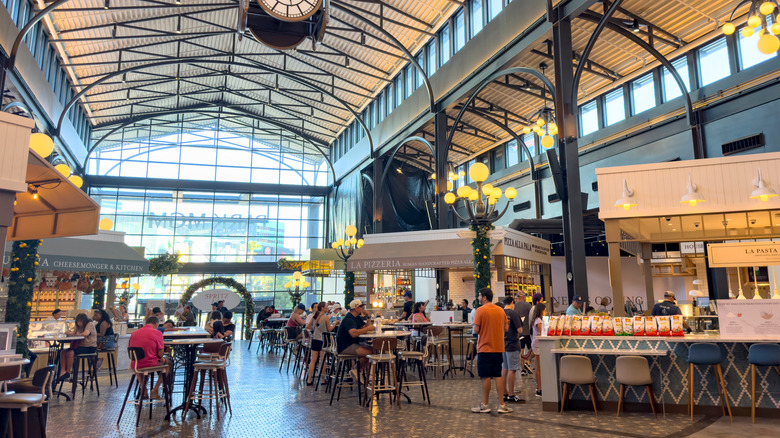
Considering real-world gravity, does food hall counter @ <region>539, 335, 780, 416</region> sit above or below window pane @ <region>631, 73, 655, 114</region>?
below

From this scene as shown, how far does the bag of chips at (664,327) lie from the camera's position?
6031 millimetres

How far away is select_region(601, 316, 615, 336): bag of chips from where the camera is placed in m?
6.26

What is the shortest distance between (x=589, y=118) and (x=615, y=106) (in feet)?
3.76

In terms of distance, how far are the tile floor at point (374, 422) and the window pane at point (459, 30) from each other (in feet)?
35.6

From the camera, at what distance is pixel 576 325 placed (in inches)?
253

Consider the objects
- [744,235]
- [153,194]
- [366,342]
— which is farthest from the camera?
[153,194]

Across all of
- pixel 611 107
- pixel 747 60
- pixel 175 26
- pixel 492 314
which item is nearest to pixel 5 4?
pixel 175 26

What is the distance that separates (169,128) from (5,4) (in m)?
13.4

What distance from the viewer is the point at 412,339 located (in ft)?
33.8

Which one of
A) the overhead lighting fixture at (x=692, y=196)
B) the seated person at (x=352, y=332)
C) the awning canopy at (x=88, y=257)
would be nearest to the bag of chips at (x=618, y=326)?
the overhead lighting fixture at (x=692, y=196)

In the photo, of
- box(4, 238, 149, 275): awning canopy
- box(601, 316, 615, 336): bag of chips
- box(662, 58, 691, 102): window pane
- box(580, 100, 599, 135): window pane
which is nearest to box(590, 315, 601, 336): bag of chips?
box(601, 316, 615, 336): bag of chips

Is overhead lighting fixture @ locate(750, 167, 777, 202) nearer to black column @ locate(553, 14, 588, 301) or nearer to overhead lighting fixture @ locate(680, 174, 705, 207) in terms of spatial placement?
overhead lighting fixture @ locate(680, 174, 705, 207)

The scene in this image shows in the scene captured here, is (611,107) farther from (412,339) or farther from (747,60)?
(412,339)

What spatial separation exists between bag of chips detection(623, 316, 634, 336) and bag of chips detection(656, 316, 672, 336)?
11.5 inches
